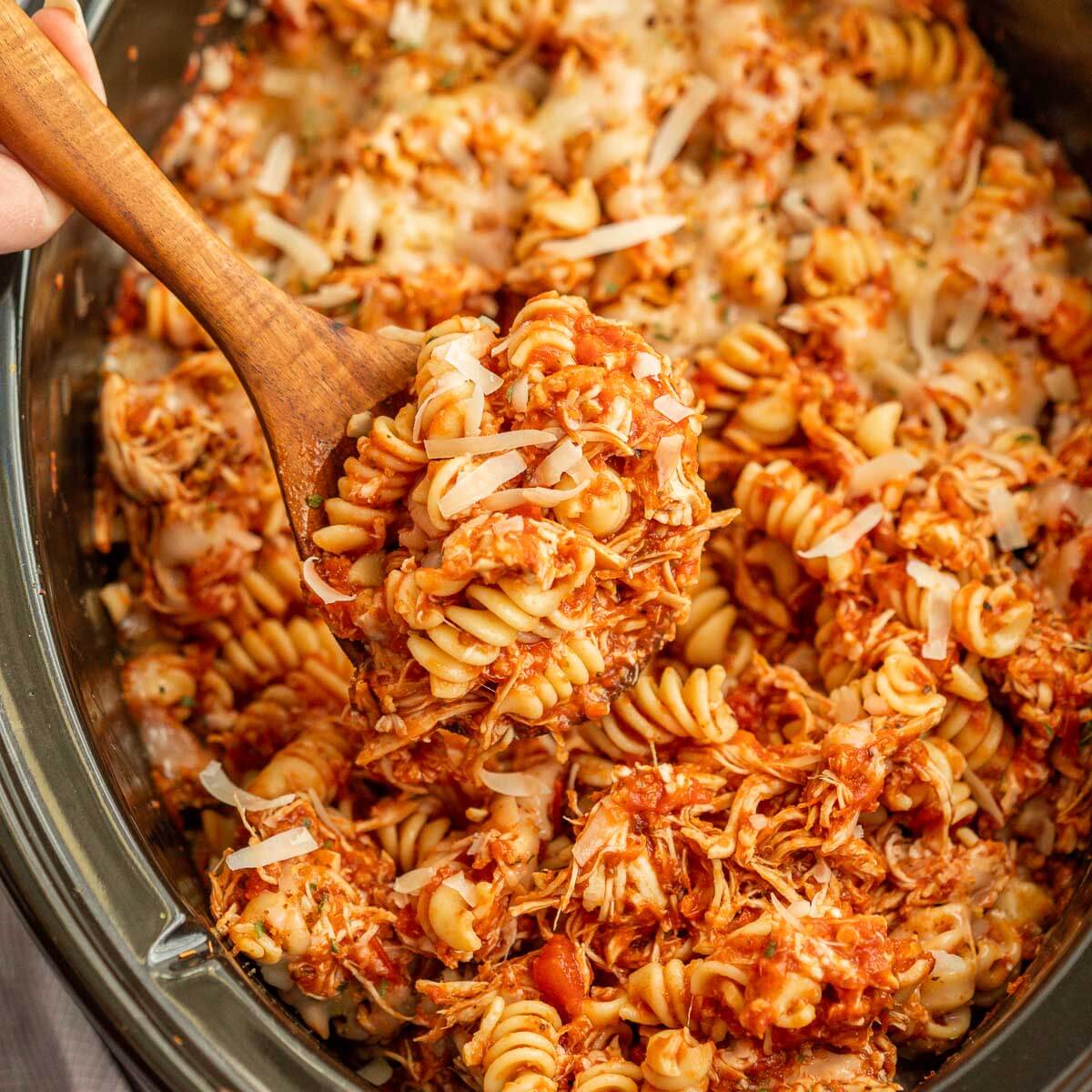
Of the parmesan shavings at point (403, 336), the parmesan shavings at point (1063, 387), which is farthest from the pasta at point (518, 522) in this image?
the parmesan shavings at point (1063, 387)

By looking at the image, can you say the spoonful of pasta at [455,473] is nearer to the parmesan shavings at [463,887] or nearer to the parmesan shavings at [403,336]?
the parmesan shavings at [403,336]

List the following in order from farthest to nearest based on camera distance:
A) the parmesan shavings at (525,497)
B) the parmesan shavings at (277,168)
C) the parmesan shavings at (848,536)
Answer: the parmesan shavings at (277,168)
the parmesan shavings at (848,536)
the parmesan shavings at (525,497)

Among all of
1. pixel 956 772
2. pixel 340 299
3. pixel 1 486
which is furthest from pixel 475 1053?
pixel 340 299

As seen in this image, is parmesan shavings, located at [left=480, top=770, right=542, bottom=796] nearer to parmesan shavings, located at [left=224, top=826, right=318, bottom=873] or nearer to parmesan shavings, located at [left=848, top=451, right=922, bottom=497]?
parmesan shavings, located at [left=224, top=826, right=318, bottom=873]

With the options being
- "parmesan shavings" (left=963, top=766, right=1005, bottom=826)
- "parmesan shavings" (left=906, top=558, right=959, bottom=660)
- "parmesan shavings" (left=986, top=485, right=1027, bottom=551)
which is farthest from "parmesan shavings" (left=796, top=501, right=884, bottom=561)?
"parmesan shavings" (left=963, top=766, right=1005, bottom=826)

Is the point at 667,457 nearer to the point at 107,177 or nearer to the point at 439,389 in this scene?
the point at 439,389

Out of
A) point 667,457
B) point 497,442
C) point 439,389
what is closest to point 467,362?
point 439,389
